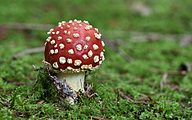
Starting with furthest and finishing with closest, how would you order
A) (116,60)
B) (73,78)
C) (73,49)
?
(116,60)
(73,78)
(73,49)

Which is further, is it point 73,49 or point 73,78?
point 73,78

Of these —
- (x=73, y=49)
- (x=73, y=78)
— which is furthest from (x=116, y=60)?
(x=73, y=49)

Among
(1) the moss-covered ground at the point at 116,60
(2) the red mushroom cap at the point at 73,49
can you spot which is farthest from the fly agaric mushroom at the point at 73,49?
(1) the moss-covered ground at the point at 116,60

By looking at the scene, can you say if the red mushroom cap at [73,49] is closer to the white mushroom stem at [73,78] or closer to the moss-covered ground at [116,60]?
the white mushroom stem at [73,78]

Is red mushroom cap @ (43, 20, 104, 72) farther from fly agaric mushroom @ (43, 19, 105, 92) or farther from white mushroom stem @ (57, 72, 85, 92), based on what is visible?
white mushroom stem @ (57, 72, 85, 92)

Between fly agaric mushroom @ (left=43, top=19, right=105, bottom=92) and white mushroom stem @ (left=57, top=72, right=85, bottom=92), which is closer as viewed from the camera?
→ fly agaric mushroom @ (left=43, top=19, right=105, bottom=92)

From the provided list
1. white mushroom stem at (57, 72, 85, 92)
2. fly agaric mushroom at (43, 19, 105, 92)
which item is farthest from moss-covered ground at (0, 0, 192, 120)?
fly agaric mushroom at (43, 19, 105, 92)

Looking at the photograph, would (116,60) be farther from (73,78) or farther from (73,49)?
(73,49)
